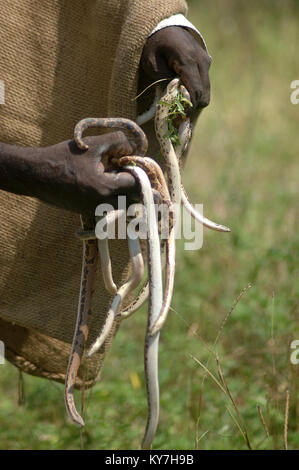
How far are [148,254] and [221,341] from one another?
1413mm

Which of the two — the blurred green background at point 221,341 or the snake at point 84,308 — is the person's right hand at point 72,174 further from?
the blurred green background at point 221,341

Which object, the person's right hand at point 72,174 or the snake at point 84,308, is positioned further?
the snake at point 84,308

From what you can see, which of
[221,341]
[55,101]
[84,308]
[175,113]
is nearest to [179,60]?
[175,113]

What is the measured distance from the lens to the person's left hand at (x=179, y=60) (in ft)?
4.95

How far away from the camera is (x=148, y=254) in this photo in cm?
131

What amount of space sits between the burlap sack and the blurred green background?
1.09 ft

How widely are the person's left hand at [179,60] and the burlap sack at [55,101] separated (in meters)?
0.03

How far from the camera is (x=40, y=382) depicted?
8.29ft

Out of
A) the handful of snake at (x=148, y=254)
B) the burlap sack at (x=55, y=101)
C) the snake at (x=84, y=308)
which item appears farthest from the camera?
the burlap sack at (x=55, y=101)

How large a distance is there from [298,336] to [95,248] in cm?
107

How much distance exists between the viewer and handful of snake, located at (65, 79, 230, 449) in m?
1.28

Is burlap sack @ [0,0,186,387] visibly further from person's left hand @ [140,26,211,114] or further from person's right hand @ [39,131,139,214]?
person's right hand @ [39,131,139,214]

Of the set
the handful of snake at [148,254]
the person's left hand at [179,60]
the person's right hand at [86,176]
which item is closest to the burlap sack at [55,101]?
the person's left hand at [179,60]
